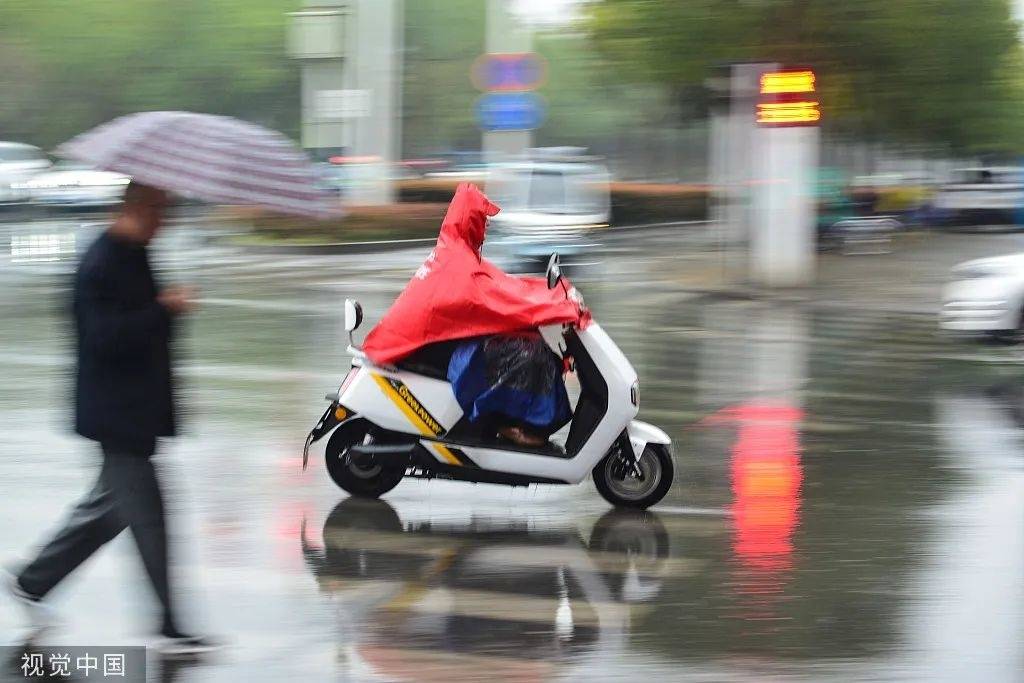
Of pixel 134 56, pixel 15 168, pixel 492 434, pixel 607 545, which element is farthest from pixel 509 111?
pixel 134 56

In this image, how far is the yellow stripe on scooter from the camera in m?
7.57

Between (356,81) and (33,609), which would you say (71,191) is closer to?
(356,81)

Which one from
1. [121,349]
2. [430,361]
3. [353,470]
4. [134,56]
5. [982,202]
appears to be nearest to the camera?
[121,349]

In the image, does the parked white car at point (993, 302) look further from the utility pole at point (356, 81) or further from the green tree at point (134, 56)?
the green tree at point (134, 56)

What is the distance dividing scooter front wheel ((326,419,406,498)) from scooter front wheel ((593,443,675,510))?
1.08m

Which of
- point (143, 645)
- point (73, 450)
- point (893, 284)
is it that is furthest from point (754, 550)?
point (893, 284)

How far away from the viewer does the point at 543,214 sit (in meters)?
22.1

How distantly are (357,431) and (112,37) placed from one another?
46.7 meters

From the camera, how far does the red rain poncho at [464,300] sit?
286 inches

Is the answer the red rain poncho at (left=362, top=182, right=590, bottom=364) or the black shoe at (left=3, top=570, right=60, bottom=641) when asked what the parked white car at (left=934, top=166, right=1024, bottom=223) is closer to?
the red rain poncho at (left=362, top=182, right=590, bottom=364)

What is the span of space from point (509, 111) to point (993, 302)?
11974 millimetres

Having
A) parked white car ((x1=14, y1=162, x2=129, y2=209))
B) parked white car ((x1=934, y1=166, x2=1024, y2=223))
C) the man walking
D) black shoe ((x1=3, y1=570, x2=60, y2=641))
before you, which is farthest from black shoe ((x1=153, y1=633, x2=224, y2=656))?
parked white car ((x1=934, y1=166, x2=1024, y2=223))

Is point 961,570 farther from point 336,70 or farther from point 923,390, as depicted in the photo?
point 336,70

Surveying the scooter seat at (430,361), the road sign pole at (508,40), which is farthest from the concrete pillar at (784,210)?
the scooter seat at (430,361)
